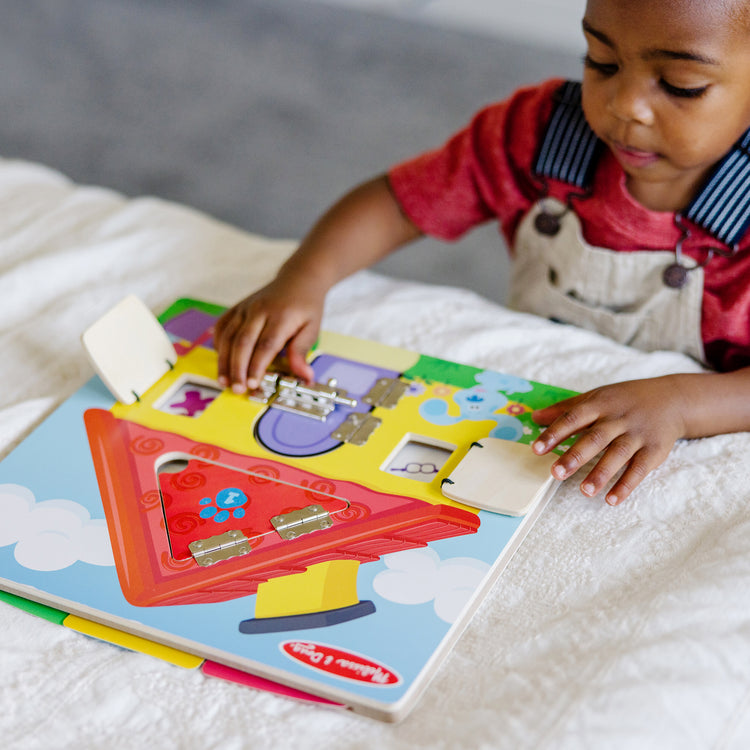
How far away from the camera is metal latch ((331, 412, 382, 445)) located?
2.29ft

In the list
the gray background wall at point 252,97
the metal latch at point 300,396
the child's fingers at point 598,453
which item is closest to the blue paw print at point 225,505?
the metal latch at point 300,396

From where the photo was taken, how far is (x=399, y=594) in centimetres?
56

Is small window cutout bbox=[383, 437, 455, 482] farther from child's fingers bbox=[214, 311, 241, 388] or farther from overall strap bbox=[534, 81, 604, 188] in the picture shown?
overall strap bbox=[534, 81, 604, 188]

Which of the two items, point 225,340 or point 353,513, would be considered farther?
point 225,340

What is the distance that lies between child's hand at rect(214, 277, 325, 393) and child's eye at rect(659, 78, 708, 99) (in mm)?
328

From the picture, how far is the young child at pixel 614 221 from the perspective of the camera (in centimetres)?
68

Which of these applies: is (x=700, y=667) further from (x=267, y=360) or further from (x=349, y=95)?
(x=349, y=95)

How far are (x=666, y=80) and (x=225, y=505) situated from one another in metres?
0.44

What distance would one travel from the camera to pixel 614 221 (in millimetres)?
854

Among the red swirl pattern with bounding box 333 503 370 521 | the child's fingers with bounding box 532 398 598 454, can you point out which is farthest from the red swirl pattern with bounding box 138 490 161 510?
the child's fingers with bounding box 532 398 598 454

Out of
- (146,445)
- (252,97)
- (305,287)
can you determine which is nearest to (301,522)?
(146,445)

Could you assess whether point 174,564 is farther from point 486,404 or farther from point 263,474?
point 486,404

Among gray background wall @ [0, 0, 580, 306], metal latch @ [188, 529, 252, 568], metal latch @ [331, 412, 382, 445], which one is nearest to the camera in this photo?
metal latch @ [188, 529, 252, 568]

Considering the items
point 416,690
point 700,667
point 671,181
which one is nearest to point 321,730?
point 416,690
